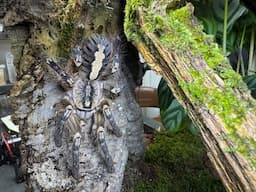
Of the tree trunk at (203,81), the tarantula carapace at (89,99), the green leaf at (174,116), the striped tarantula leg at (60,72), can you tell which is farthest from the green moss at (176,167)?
the tree trunk at (203,81)

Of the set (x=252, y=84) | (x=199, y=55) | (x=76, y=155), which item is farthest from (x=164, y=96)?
(x=199, y=55)

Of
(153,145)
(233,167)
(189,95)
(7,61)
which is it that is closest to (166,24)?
(189,95)

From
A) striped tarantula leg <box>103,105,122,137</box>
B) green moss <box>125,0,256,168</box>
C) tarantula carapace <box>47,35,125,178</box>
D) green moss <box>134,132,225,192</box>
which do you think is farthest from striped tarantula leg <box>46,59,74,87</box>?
green moss <box>134,132,225,192</box>

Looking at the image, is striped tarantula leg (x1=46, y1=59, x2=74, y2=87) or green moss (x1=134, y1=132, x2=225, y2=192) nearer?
striped tarantula leg (x1=46, y1=59, x2=74, y2=87)

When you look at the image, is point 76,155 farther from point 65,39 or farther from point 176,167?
point 176,167

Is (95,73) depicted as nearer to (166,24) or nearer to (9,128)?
(166,24)

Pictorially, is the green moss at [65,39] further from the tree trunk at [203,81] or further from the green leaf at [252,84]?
the green leaf at [252,84]

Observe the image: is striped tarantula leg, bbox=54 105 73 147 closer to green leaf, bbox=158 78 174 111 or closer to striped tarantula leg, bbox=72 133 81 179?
striped tarantula leg, bbox=72 133 81 179
